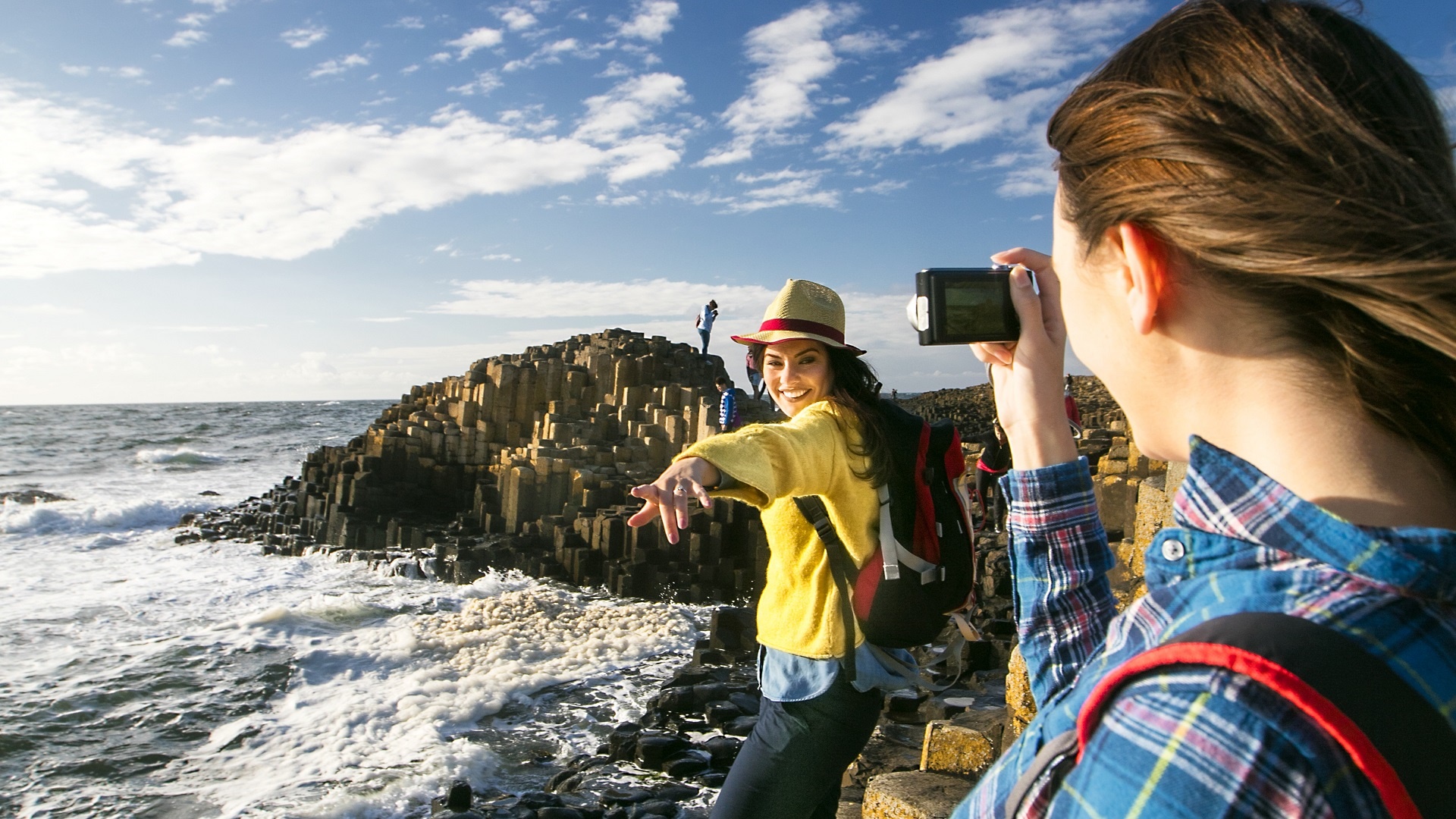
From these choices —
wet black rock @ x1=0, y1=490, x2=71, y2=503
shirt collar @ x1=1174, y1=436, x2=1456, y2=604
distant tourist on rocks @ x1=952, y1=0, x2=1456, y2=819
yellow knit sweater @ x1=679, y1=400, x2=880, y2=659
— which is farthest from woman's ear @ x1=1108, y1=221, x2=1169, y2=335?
wet black rock @ x1=0, y1=490, x2=71, y2=503

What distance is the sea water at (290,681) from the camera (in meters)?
6.35

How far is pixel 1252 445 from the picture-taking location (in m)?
0.83

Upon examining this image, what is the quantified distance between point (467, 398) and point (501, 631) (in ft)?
39.9

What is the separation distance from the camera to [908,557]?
2.49 metres

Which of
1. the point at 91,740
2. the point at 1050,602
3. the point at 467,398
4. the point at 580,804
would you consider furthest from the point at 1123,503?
the point at 467,398

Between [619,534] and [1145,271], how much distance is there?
12298 millimetres

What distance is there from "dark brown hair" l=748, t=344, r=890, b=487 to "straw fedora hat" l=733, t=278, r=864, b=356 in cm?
5

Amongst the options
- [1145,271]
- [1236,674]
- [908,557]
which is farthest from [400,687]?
[1236,674]

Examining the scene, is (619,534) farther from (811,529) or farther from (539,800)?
(811,529)

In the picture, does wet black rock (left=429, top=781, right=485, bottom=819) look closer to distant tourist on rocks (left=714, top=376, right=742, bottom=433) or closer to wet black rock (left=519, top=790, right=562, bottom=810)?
wet black rock (left=519, top=790, right=562, bottom=810)

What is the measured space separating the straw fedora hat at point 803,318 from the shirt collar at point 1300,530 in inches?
79.3

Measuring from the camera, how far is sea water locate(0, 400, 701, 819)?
635 centimetres

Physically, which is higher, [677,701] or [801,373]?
[801,373]

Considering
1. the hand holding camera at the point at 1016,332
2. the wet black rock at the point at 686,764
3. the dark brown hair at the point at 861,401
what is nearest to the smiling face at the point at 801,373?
the dark brown hair at the point at 861,401
